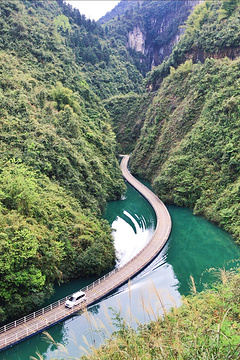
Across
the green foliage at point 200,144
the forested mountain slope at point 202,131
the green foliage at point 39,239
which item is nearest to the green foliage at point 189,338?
the green foliage at point 39,239

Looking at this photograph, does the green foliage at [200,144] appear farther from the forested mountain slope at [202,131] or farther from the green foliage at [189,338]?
the green foliage at [189,338]

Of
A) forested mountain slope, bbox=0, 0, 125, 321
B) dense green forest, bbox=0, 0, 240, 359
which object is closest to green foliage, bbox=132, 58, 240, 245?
dense green forest, bbox=0, 0, 240, 359

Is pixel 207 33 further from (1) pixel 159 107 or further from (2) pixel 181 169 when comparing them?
(2) pixel 181 169

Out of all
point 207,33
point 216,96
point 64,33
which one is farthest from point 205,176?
point 64,33

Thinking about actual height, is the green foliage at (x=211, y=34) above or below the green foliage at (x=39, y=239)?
above

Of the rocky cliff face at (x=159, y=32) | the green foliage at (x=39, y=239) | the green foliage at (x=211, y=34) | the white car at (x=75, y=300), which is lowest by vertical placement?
the white car at (x=75, y=300)

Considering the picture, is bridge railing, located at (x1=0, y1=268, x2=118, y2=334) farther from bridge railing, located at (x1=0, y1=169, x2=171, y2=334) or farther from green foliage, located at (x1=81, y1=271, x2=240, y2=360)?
green foliage, located at (x1=81, y1=271, x2=240, y2=360)

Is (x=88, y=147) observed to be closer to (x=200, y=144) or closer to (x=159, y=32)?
(x=200, y=144)
